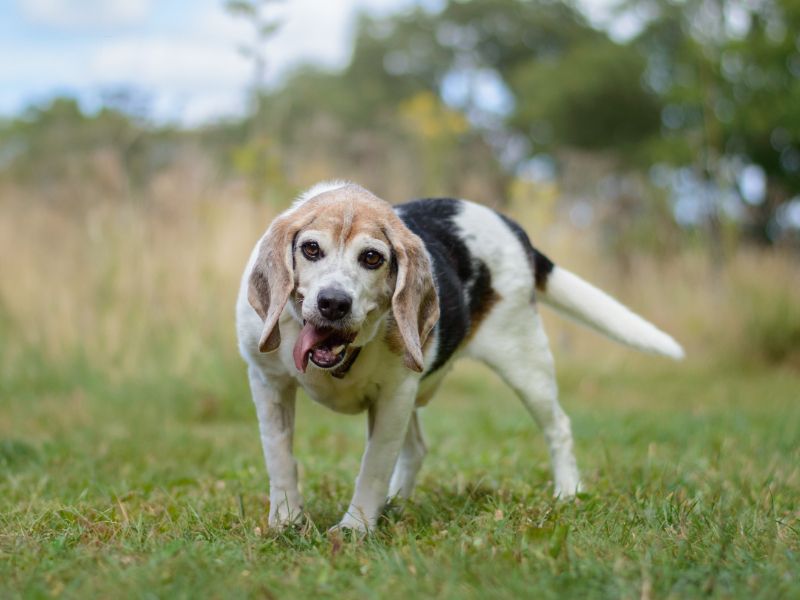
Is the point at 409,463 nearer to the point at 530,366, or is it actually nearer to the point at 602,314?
the point at 530,366

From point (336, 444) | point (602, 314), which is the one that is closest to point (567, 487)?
point (602, 314)

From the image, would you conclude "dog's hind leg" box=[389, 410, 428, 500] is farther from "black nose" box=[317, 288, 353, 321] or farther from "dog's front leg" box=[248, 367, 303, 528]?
"black nose" box=[317, 288, 353, 321]

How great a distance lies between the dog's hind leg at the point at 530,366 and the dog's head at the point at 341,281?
0.95 meters

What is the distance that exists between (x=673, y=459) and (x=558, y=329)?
22.8 ft

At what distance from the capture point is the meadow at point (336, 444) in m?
2.99

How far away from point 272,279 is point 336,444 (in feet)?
10.3

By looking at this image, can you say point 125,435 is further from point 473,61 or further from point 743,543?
point 473,61

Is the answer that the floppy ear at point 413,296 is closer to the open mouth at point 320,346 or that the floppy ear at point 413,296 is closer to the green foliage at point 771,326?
the open mouth at point 320,346

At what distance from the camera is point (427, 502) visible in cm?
429

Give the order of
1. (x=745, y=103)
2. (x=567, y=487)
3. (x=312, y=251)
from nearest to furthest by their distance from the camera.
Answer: (x=312, y=251)
(x=567, y=487)
(x=745, y=103)

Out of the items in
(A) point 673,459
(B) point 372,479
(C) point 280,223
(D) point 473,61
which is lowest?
(A) point 673,459

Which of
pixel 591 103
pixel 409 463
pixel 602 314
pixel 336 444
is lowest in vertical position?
pixel 336 444

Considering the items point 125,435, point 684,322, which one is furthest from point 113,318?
point 684,322

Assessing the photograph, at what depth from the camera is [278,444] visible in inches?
156
